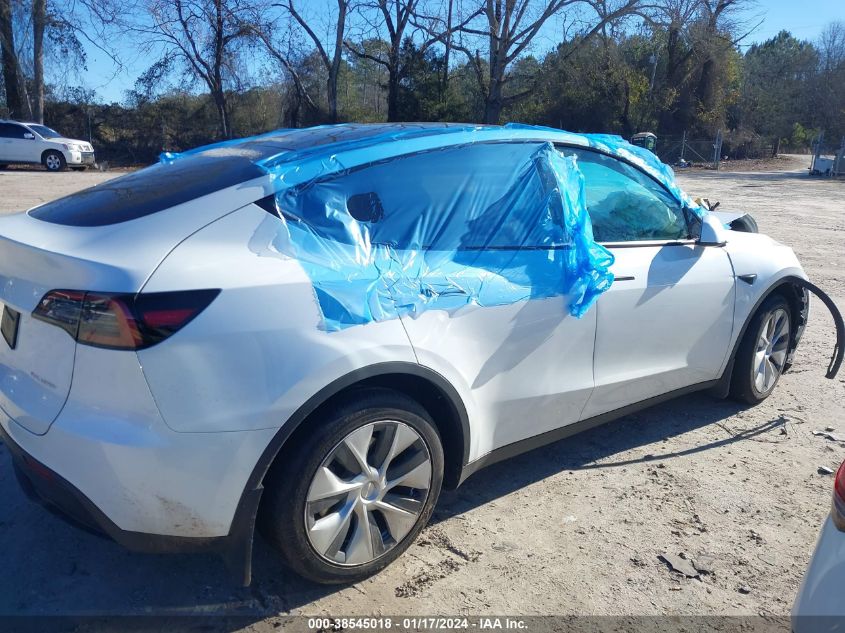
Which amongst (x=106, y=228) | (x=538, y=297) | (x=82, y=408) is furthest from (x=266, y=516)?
(x=538, y=297)

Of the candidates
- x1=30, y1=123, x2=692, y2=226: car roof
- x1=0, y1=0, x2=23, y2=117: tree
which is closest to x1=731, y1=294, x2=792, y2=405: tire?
x1=30, y1=123, x2=692, y2=226: car roof

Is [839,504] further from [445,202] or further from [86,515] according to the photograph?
[86,515]

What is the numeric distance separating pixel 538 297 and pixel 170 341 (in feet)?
5.19

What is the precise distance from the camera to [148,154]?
33.9m

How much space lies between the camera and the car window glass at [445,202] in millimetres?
2688

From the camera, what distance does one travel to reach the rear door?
11.5ft

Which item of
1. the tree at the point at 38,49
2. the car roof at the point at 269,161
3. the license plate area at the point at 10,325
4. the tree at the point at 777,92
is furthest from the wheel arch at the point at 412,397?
the tree at the point at 777,92

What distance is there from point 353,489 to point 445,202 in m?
1.24

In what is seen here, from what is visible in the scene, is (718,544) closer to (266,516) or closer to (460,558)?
(460,558)

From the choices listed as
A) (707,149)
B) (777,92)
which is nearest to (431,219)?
(707,149)

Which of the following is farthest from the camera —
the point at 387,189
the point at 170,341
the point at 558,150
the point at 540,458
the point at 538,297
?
the point at 540,458

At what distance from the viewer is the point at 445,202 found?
118 inches

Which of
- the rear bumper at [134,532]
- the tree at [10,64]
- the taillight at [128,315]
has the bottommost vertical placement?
the rear bumper at [134,532]

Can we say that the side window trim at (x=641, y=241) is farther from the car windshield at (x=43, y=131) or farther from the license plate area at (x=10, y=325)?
the car windshield at (x=43, y=131)
